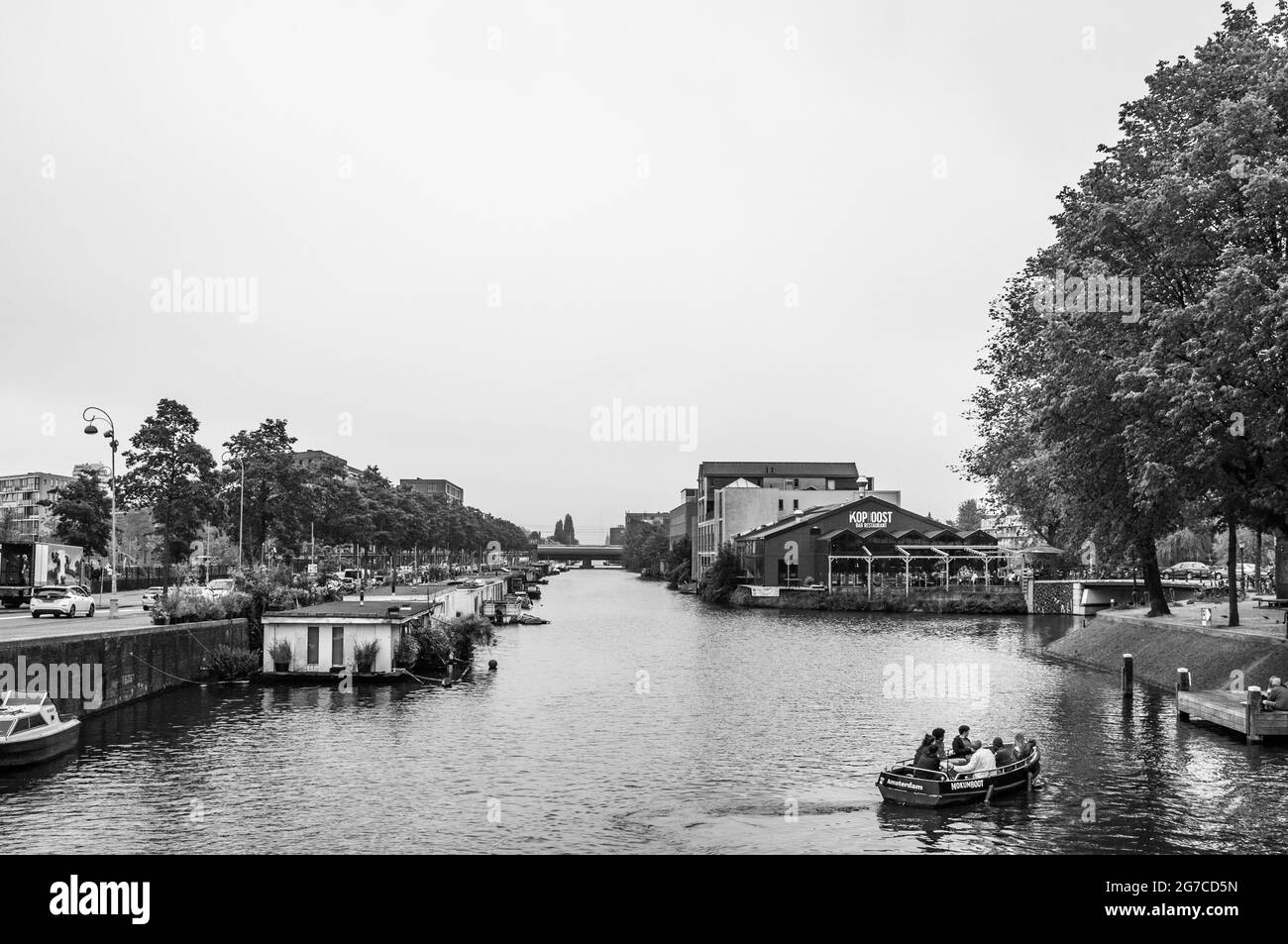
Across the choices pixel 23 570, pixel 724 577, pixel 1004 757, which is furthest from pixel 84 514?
pixel 1004 757

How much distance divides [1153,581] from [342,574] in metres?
101

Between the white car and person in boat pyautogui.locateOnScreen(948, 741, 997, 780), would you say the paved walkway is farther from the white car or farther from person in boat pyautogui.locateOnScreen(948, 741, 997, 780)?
the white car

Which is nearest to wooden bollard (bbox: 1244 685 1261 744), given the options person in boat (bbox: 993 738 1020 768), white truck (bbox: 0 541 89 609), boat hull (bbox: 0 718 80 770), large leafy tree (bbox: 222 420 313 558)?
person in boat (bbox: 993 738 1020 768)

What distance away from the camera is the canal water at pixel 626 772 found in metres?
28.5

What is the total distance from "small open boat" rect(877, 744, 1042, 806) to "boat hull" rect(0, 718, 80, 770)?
28049 mm

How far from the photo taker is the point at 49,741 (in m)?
36.4

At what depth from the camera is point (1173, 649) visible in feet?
195

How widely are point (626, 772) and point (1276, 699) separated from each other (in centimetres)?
2476

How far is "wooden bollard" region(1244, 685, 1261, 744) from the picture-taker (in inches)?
1548

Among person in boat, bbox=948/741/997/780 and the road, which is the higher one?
the road

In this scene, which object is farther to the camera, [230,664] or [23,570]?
[23,570]

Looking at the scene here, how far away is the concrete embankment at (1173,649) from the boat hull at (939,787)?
21267 millimetres

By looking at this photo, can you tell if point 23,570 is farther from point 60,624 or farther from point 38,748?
point 38,748

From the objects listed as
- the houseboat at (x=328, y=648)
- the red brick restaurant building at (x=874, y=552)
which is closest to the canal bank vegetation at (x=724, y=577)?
the red brick restaurant building at (x=874, y=552)
